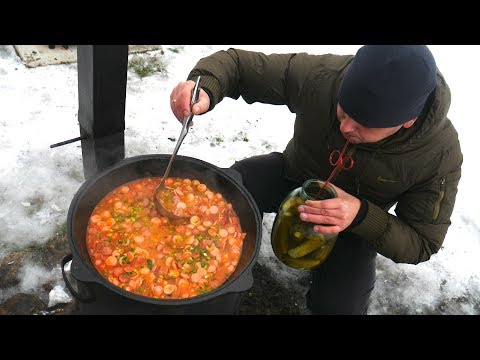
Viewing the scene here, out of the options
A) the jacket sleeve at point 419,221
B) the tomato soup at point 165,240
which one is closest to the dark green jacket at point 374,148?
the jacket sleeve at point 419,221

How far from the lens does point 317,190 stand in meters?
2.67

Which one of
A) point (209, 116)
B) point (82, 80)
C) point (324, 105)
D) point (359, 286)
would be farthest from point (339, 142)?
point (209, 116)

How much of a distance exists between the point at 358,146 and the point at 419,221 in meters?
0.65

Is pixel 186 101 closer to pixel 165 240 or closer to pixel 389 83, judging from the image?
pixel 165 240

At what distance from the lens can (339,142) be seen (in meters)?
2.98

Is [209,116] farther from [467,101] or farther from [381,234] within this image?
[467,101]

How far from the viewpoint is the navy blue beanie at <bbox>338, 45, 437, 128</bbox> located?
220 cm

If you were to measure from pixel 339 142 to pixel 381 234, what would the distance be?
638mm

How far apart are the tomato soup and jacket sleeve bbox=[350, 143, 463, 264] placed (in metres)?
0.84

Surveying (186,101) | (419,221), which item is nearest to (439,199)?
(419,221)

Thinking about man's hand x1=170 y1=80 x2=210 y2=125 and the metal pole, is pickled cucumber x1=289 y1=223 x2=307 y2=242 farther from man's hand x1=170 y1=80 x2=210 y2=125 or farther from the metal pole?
the metal pole

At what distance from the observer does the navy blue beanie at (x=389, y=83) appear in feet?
7.22

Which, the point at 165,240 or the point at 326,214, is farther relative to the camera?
the point at 165,240

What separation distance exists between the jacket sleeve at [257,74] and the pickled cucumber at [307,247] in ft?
3.33
